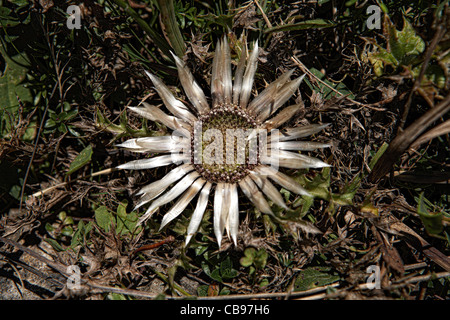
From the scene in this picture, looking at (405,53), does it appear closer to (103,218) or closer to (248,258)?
(248,258)

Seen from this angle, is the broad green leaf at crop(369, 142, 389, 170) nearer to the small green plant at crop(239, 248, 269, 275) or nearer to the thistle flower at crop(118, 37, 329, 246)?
the thistle flower at crop(118, 37, 329, 246)

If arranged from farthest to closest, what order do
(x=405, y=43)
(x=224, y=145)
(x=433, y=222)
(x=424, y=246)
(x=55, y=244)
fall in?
(x=55, y=244)
(x=224, y=145)
(x=424, y=246)
(x=405, y=43)
(x=433, y=222)

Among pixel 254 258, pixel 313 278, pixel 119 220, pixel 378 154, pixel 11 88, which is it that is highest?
pixel 11 88

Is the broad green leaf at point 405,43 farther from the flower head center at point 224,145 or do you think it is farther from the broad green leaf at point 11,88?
the broad green leaf at point 11,88

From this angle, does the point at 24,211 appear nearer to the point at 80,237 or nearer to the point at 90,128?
the point at 80,237

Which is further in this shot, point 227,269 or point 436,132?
point 227,269

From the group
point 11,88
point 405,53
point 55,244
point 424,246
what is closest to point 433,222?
point 424,246

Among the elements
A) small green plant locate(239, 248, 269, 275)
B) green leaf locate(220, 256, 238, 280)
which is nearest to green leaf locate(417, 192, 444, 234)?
small green plant locate(239, 248, 269, 275)
